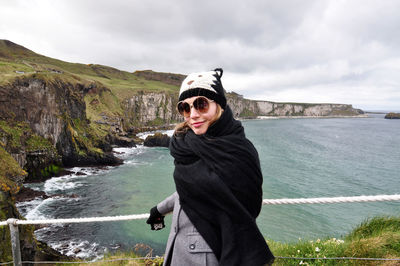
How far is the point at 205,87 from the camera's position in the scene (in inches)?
69.1

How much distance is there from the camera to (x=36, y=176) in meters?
26.5

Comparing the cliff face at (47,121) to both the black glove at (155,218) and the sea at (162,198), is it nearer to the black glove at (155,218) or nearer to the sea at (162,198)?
the sea at (162,198)

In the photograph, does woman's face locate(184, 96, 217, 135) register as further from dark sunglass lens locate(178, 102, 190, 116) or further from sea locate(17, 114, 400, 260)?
sea locate(17, 114, 400, 260)

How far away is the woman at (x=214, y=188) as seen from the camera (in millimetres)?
1482

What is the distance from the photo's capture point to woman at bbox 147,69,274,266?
1482mm

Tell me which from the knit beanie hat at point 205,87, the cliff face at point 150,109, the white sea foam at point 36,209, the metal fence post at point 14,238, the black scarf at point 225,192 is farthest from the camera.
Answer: the cliff face at point 150,109

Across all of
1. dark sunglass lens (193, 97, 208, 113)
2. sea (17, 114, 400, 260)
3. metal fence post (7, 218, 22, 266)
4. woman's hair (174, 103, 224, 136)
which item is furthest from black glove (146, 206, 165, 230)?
sea (17, 114, 400, 260)

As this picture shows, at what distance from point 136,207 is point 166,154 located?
2542 centimetres

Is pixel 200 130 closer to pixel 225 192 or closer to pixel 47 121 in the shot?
pixel 225 192

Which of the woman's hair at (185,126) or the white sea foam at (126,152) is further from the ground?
the woman's hair at (185,126)

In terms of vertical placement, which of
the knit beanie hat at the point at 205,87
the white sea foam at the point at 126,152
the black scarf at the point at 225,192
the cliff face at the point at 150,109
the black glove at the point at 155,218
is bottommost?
the white sea foam at the point at 126,152

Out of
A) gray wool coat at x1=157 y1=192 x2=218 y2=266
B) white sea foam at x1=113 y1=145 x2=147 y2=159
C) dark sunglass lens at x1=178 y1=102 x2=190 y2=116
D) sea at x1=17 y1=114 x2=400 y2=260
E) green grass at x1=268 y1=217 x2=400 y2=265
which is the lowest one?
sea at x1=17 y1=114 x2=400 y2=260

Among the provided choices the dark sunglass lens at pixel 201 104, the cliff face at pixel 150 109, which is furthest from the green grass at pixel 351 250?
the cliff face at pixel 150 109

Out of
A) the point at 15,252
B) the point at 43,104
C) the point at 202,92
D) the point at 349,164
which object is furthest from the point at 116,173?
the point at 349,164
